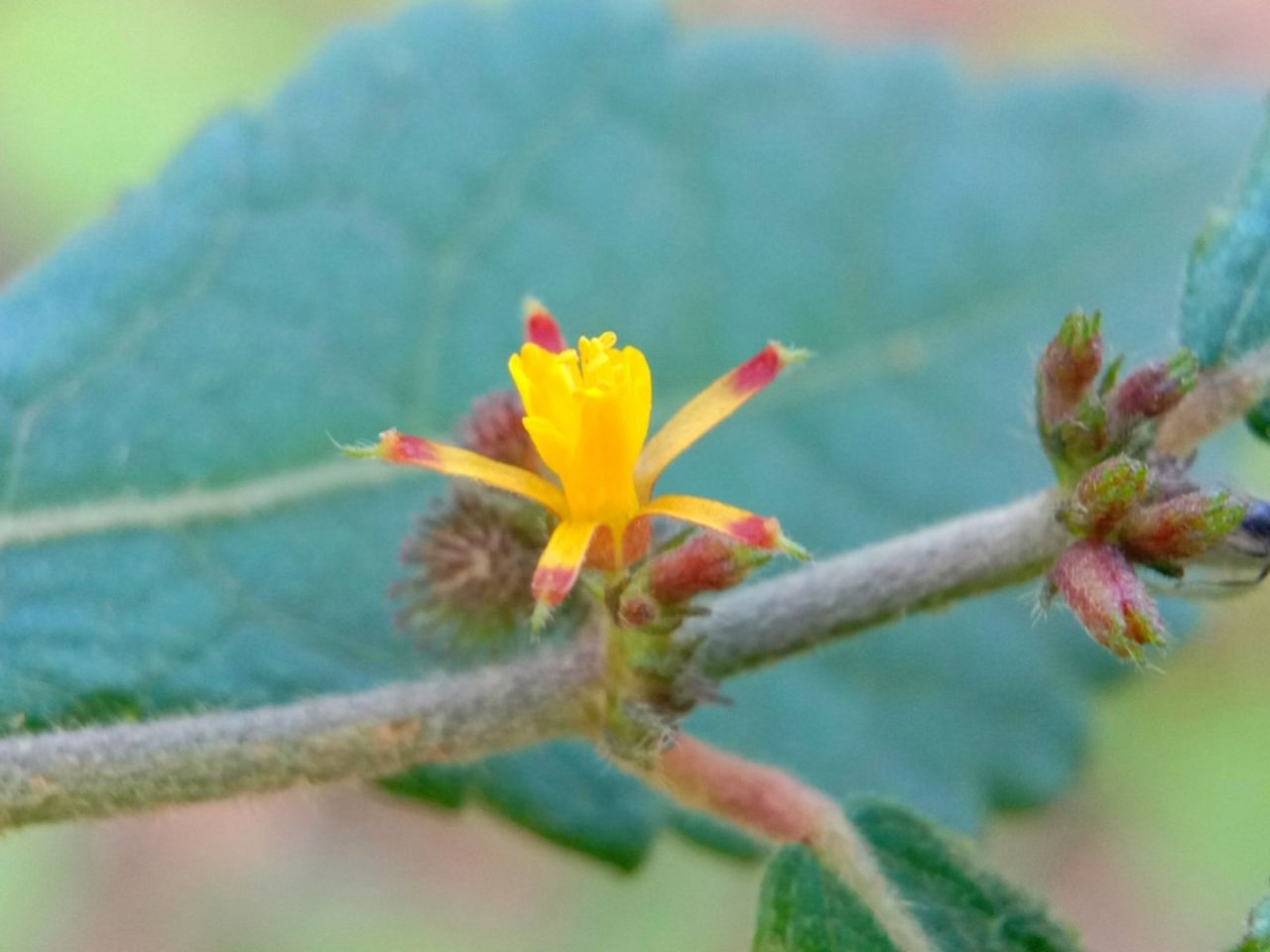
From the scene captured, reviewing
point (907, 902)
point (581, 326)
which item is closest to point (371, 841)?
point (581, 326)

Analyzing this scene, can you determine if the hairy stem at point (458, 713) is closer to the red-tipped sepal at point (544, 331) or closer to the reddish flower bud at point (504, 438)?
the reddish flower bud at point (504, 438)

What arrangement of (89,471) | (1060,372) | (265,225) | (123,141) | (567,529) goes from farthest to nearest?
(123,141) → (265,225) → (89,471) → (1060,372) → (567,529)

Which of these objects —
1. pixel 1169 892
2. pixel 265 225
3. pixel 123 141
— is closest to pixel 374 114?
pixel 265 225

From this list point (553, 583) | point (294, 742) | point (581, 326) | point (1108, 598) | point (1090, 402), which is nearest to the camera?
point (553, 583)

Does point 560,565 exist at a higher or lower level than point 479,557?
lower

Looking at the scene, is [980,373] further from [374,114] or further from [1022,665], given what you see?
[374,114]

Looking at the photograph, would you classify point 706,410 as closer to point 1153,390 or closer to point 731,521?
point 731,521

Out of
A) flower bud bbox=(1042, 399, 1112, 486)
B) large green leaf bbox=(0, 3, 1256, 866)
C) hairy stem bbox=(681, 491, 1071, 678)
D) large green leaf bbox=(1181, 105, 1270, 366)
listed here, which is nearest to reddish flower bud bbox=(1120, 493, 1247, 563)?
flower bud bbox=(1042, 399, 1112, 486)
